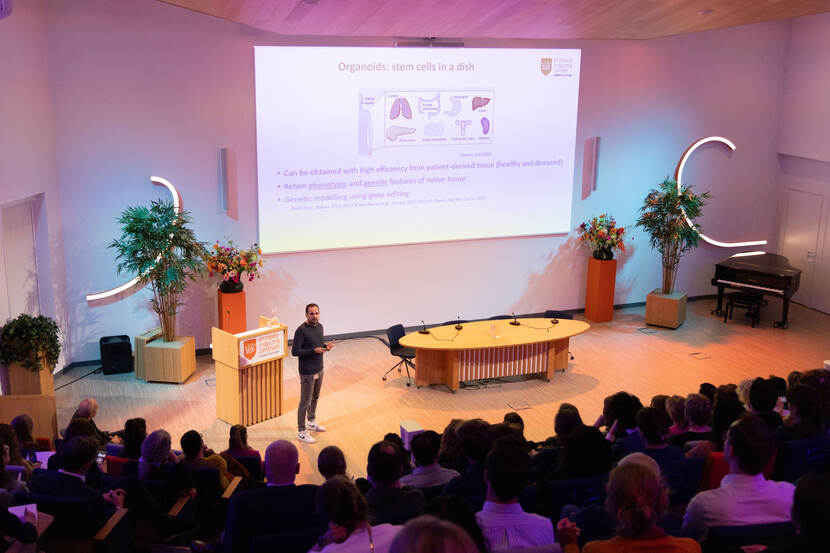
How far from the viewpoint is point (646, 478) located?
3004 millimetres

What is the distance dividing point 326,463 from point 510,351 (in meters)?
5.42

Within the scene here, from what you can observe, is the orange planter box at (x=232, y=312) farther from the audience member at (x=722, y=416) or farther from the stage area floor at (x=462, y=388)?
the audience member at (x=722, y=416)

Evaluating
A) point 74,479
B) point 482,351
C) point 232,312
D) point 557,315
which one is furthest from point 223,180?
→ point 74,479

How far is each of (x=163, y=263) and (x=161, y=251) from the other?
5.8 inches

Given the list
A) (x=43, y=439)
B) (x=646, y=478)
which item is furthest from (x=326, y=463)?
(x=43, y=439)

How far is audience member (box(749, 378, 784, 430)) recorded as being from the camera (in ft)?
19.2

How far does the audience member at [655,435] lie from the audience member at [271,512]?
2218 millimetres

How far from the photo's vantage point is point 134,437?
237 inches

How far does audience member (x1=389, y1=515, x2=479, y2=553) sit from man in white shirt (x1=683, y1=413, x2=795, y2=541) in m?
2.09

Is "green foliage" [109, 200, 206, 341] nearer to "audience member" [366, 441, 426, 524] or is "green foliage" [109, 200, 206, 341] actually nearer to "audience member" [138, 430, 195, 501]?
"audience member" [138, 430, 195, 501]

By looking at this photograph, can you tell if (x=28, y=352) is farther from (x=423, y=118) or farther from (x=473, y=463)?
(x=423, y=118)

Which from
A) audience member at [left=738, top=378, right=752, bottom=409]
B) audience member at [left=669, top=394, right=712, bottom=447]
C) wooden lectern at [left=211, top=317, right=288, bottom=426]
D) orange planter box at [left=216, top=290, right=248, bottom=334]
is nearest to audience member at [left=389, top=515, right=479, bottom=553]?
audience member at [left=669, top=394, right=712, bottom=447]

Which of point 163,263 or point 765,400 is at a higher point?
point 163,263

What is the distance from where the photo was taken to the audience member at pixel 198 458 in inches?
226
